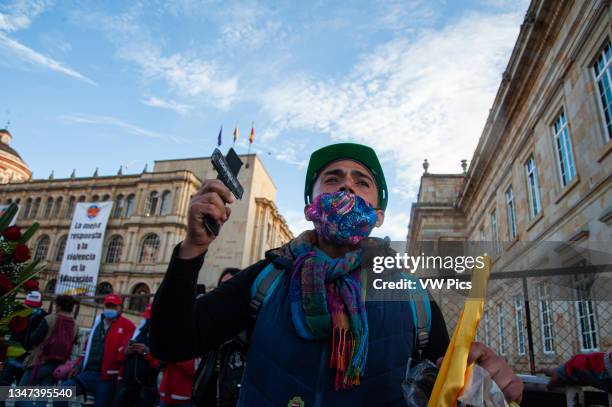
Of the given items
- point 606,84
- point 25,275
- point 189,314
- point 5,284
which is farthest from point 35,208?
point 189,314

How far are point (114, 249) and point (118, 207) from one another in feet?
15.5

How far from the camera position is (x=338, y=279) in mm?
1503

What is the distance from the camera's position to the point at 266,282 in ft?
5.09

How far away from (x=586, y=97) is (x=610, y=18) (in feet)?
5.78

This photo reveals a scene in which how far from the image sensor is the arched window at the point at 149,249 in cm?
3631

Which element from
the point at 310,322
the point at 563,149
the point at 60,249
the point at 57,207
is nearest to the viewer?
the point at 310,322

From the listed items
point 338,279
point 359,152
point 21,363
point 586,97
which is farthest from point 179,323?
point 586,97

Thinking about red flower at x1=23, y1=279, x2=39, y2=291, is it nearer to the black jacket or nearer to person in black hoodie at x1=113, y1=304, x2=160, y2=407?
the black jacket

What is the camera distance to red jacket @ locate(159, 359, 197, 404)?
411cm

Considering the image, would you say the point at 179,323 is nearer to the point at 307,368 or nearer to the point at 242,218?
the point at 307,368

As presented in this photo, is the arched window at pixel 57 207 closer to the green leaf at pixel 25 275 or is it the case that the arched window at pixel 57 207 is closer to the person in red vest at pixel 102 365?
the person in red vest at pixel 102 365

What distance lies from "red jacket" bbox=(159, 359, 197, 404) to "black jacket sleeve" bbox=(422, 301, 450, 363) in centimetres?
342

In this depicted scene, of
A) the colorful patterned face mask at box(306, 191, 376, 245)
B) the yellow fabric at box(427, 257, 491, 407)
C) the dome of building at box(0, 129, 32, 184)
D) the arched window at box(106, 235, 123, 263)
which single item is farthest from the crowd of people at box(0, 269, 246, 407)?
the dome of building at box(0, 129, 32, 184)

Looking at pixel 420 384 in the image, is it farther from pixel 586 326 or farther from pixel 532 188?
pixel 532 188
